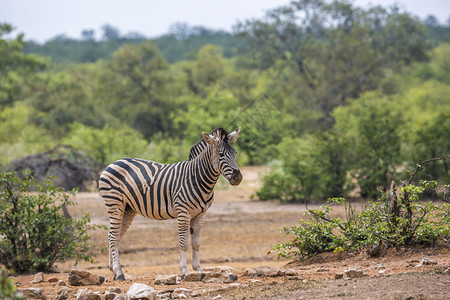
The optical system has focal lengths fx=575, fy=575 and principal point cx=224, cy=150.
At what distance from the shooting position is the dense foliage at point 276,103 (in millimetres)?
20094

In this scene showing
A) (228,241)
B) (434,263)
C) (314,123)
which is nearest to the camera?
(434,263)

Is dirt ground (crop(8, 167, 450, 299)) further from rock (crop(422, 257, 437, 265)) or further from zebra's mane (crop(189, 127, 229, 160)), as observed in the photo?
zebra's mane (crop(189, 127, 229, 160))

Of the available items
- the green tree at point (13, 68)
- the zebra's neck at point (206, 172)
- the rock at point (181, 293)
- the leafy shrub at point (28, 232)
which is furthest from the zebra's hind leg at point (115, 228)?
the green tree at point (13, 68)

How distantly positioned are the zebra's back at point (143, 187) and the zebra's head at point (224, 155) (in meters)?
0.73

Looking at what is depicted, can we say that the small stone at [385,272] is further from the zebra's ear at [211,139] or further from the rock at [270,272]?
the zebra's ear at [211,139]

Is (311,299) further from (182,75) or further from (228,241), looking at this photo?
(182,75)

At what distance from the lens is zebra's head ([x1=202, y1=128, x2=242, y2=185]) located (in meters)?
7.74

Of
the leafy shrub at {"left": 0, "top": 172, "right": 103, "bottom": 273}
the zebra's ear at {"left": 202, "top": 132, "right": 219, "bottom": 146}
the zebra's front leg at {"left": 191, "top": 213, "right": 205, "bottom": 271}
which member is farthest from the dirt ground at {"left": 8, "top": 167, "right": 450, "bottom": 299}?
the zebra's ear at {"left": 202, "top": 132, "right": 219, "bottom": 146}

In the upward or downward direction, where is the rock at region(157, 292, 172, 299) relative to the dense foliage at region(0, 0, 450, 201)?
downward

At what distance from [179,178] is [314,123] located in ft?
88.7

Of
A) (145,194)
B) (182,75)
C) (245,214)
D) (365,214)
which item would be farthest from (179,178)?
(182,75)

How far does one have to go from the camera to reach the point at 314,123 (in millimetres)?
34594

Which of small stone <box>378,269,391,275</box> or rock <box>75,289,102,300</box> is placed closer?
rock <box>75,289,102,300</box>

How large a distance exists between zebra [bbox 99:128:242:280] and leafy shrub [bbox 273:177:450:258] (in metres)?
1.38
